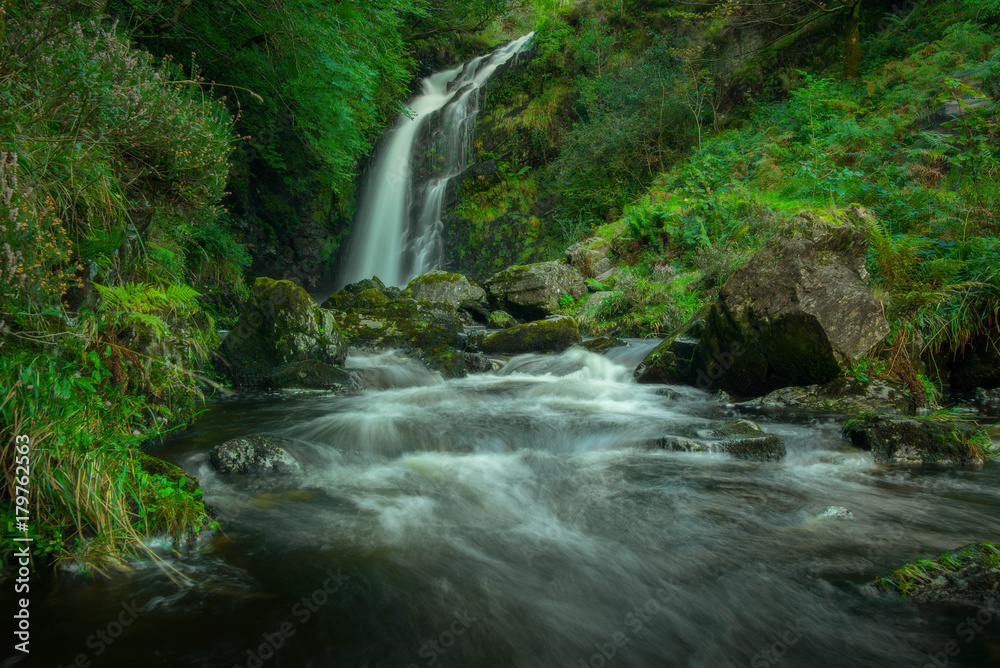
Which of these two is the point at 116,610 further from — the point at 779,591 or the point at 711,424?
the point at 711,424

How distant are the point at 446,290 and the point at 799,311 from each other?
8524 mm

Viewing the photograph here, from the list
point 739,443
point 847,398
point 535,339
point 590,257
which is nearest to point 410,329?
point 535,339

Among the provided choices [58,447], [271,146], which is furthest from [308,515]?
[271,146]

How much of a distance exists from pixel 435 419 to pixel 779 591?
4.00 m

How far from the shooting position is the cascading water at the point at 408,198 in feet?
60.1

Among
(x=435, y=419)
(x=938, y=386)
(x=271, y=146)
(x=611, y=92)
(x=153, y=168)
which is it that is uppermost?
(x=611, y=92)

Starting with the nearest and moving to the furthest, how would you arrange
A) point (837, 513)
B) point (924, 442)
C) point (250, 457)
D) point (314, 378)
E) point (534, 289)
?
point (837, 513)
point (250, 457)
point (924, 442)
point (314, 378)
point (534, 289)

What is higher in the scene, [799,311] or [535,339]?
[799,311]

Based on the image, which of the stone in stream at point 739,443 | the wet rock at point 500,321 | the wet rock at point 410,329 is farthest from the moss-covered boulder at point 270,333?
the stone in stream at point 739,443

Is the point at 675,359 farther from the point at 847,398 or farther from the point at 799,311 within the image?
the point at 847,398

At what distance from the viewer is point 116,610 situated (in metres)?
2.35

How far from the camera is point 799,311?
595cm

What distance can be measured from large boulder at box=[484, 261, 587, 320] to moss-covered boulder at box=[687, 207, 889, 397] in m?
5.52

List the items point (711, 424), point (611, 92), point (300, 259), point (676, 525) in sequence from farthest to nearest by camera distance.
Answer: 1. point (300, 259)
2. point (611, 92)
3. point (711, 424)
4. point (676, 525)
